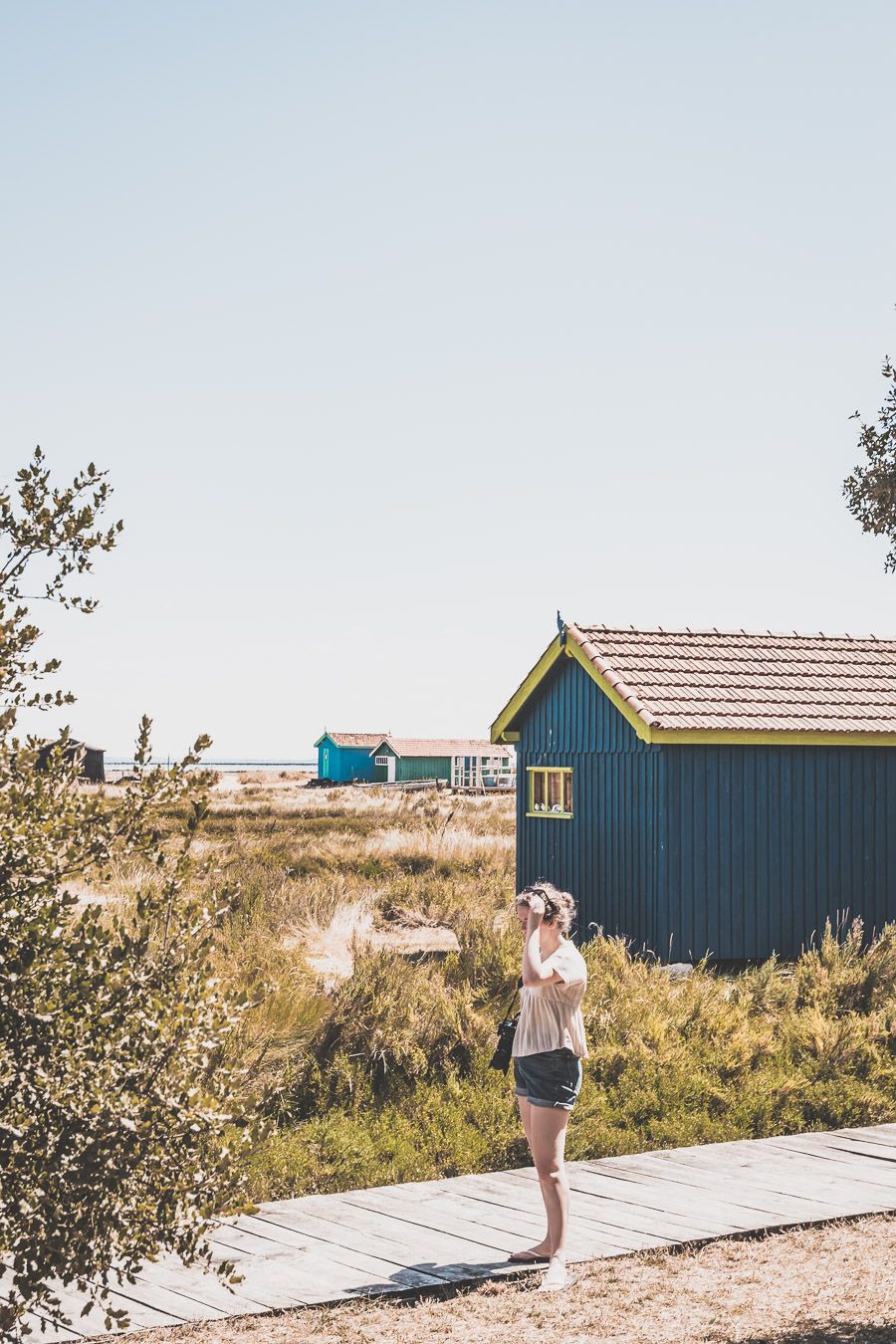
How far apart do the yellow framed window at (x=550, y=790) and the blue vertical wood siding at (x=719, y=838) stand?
0.19m

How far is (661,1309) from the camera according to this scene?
632 centimetres

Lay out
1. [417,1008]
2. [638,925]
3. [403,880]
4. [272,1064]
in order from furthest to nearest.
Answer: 1. [403,880]
2. [638,925]
3. [417,1008]
4. [272,1064]

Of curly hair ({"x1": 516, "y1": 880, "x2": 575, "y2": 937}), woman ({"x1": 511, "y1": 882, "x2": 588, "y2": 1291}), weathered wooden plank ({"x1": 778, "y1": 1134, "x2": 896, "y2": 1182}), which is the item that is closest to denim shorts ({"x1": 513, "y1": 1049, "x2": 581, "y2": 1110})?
woman ({"x1": 511, "y1": 882, "x2": 588, "y2": 1291})

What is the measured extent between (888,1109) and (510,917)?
7466 mm

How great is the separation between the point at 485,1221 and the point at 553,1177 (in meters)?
1.10

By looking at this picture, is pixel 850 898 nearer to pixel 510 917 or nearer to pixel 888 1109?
pixel 510 917

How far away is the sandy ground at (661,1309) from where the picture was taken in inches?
236

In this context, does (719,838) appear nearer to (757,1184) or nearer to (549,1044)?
(757,1184)

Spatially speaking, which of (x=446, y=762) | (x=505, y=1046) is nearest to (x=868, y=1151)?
(x=505, y=1046)

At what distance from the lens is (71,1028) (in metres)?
3.96

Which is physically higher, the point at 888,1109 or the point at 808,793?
the point at 808,793

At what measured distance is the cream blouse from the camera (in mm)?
6914

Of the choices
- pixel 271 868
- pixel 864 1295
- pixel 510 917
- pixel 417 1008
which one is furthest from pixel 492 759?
pixel 864 1295

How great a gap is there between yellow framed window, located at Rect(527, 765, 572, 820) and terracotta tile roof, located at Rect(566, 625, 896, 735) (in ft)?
5.69
